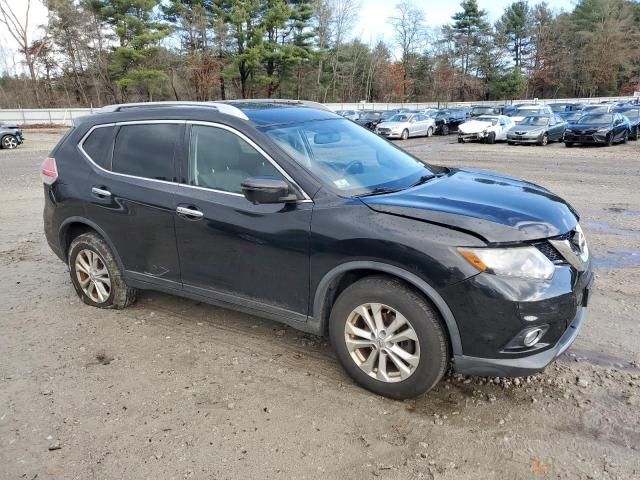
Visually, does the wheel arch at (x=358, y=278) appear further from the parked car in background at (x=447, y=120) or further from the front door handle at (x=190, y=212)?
the parked car in background at (x=447, y=120)

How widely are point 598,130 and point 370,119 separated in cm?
1514

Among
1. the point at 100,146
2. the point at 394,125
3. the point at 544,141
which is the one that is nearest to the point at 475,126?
the point at 544,141

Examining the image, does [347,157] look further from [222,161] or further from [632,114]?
[632,114]

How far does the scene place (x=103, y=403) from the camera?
11.0 feet

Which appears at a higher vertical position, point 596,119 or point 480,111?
point 480,111

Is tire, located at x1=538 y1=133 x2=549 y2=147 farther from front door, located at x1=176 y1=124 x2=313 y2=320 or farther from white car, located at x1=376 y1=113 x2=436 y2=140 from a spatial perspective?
front door, located at x1=176 y1=124 x2=313 y2=320

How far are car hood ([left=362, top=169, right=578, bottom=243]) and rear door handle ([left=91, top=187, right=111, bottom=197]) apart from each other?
7.84 feet

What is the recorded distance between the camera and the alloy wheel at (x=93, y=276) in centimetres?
472

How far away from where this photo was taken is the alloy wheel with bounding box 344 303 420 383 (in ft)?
10.3

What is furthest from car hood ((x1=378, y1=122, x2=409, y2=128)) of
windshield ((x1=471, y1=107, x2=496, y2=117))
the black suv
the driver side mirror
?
the driver side mirror

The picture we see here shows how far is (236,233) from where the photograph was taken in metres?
3.64

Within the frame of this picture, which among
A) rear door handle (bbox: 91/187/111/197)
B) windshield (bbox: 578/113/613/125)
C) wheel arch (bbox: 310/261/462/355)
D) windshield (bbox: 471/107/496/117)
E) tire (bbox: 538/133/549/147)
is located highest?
windshield (bbox: 471/107/496/117)

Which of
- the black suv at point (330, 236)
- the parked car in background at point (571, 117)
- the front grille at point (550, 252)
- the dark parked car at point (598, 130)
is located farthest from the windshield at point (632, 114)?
the front grille at point (550, 252)

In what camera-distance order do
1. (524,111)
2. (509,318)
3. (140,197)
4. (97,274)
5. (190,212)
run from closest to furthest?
(509,318) < (190,212) < (140,197) < (97,274) < (524,111)
